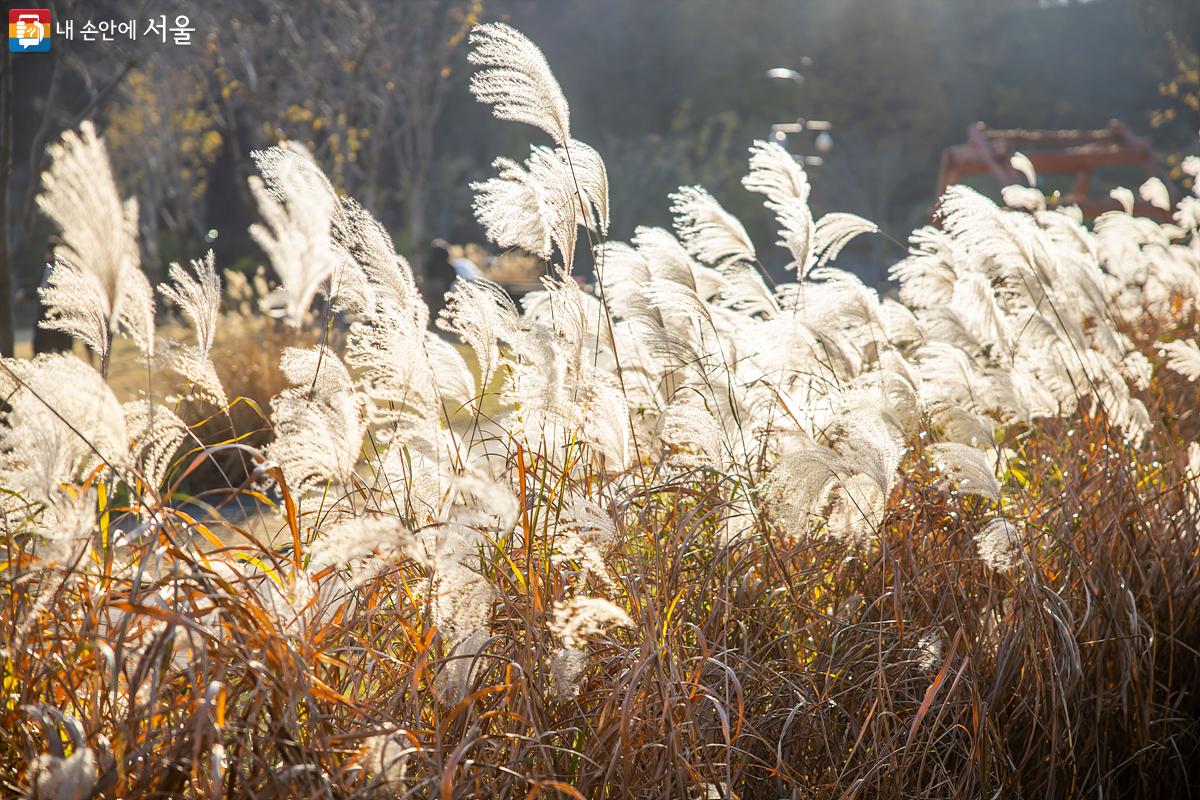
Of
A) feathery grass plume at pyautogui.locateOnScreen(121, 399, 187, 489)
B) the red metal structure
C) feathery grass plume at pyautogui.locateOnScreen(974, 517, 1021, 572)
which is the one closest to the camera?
feathery grass plume at pyautogui.locateOnScreen(121, 399, 187, 489)

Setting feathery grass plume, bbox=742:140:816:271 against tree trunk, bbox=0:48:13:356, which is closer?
feathery grass plume, bbox=742:140:816:271

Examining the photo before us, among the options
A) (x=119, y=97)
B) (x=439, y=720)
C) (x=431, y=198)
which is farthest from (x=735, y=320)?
(x=431, y=198)

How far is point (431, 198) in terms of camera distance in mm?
30656

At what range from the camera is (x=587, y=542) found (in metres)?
2.32

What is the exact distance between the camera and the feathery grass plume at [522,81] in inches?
91.8

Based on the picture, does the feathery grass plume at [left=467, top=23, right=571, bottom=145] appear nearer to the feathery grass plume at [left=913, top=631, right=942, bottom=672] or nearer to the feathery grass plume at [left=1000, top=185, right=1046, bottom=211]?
the feathery grass plume at [left=913, top=631, right=942, bottom=672]

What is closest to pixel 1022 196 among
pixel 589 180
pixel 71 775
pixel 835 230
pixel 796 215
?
pixel 835 230

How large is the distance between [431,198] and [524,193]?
29.0 metres

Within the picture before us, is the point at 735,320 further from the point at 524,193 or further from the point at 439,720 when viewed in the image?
the point at 439,720

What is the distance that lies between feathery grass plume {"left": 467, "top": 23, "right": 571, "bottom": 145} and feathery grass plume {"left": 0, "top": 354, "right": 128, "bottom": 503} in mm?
1057

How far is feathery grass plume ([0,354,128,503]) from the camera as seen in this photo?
5.29 feet

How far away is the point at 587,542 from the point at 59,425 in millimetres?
1062

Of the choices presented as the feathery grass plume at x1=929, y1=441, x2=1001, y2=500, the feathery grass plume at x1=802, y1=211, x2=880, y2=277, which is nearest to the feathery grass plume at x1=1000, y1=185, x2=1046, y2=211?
the feathery grass plume at x1=802, y1=211, x2=880, y2=277

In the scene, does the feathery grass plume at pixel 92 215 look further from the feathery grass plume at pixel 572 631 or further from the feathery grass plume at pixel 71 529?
the feathery grass plume at pixel 572 631
